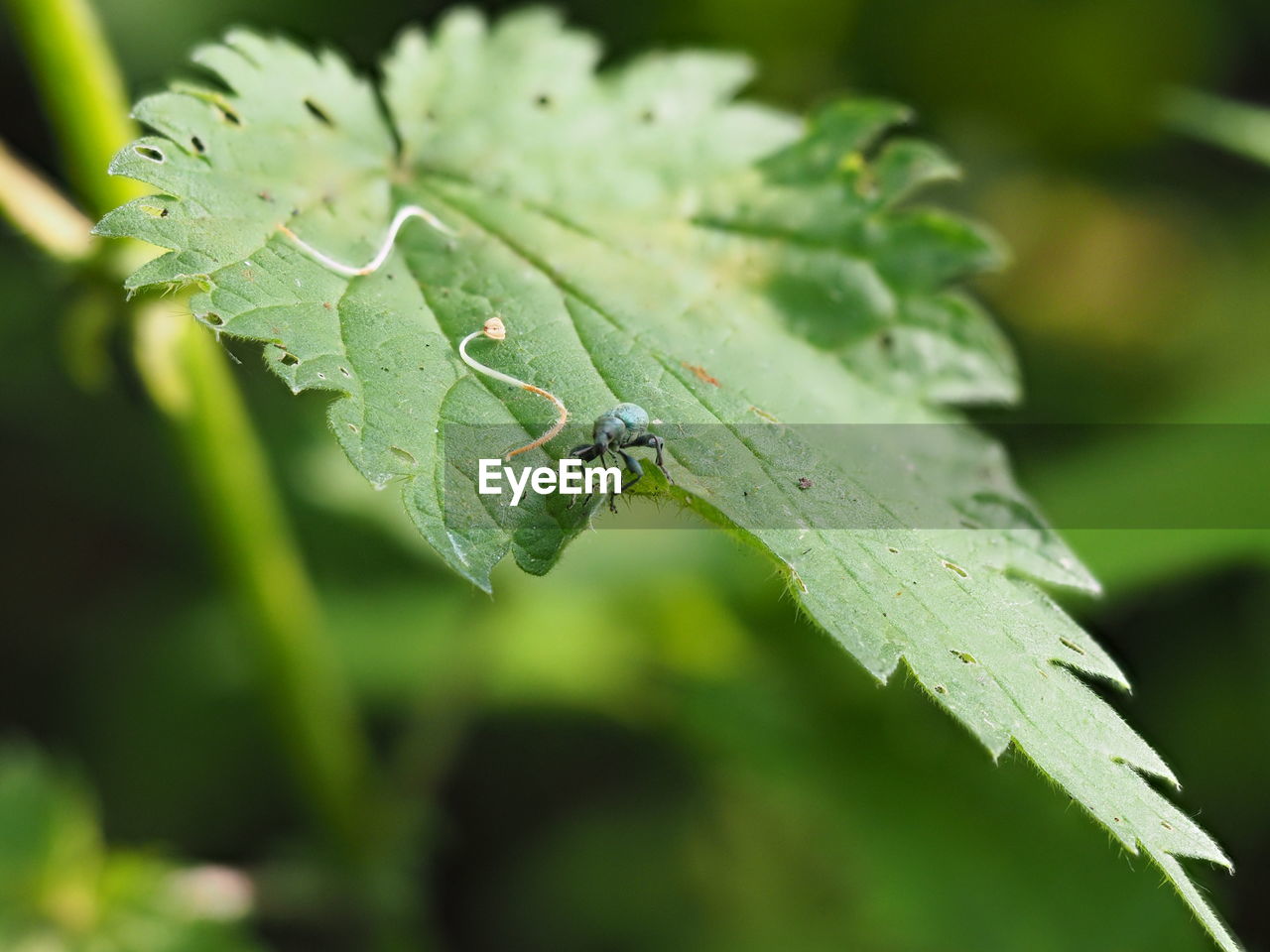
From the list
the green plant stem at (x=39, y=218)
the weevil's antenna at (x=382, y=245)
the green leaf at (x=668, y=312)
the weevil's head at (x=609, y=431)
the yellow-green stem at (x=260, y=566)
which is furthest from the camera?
Answer: the yellow-green stem at (x=260, y=566)

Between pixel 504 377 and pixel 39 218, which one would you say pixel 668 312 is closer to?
pixel 504 377

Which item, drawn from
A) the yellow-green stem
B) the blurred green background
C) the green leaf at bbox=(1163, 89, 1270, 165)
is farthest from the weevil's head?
the green leaf at bbox=(1163, 89, 1270, 165)

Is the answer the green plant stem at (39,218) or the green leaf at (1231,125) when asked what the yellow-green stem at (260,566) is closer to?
the green plant stem at (39,218)

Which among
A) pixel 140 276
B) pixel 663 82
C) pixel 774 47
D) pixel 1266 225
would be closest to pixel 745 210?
pixel 663 82

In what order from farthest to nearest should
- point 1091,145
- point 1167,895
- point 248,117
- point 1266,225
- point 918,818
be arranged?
1. point 1091,145
2. point 1266,225
3. point 918,818
4. point 1167,895
5. point 248,117

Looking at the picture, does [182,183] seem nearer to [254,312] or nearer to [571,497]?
[254,312]

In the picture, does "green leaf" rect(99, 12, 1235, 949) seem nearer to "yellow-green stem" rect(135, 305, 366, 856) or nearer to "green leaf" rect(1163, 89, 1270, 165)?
"yellow-green stem" rect(135, 305, 366, 856)

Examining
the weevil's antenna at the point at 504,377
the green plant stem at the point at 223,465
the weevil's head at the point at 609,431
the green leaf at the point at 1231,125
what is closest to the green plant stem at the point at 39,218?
the green plant stem at the point at 223,465

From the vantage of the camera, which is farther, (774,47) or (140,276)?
(774,47)
